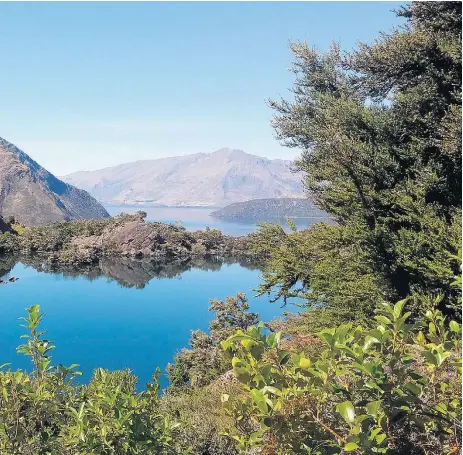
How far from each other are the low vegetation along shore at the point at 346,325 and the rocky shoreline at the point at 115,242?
2680 inches

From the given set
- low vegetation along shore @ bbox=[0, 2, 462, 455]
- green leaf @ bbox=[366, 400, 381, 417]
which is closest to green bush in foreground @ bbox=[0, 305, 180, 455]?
low vegetation along shore @ bbox=[0, 2, 462, 455]

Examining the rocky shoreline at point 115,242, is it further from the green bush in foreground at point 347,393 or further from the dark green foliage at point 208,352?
the green bush in foreground at point 347,393

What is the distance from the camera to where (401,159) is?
11.3 metres

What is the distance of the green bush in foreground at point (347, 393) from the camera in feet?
7.72

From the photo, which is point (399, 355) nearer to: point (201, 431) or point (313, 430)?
point (313, 430)

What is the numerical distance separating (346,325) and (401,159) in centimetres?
1004

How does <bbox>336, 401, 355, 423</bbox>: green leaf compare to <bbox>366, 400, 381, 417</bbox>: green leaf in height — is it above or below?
below

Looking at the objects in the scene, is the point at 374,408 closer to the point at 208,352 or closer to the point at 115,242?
the point at 208,352

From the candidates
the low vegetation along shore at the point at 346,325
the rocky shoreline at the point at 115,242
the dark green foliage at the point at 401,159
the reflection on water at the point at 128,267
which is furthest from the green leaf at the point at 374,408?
the rocky shoreline at the point at 115,242

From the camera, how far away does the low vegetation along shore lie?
2445 millimetres

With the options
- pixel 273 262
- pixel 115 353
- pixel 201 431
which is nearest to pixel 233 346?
pixel 201 431

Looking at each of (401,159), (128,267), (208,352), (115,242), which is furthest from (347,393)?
(115,242)

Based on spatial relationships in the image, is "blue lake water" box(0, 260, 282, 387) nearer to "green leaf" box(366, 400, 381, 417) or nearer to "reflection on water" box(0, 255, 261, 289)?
"reflection on water" box(0, 255, 261, 289)

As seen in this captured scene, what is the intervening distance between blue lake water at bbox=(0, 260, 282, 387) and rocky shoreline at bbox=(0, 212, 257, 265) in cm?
617
